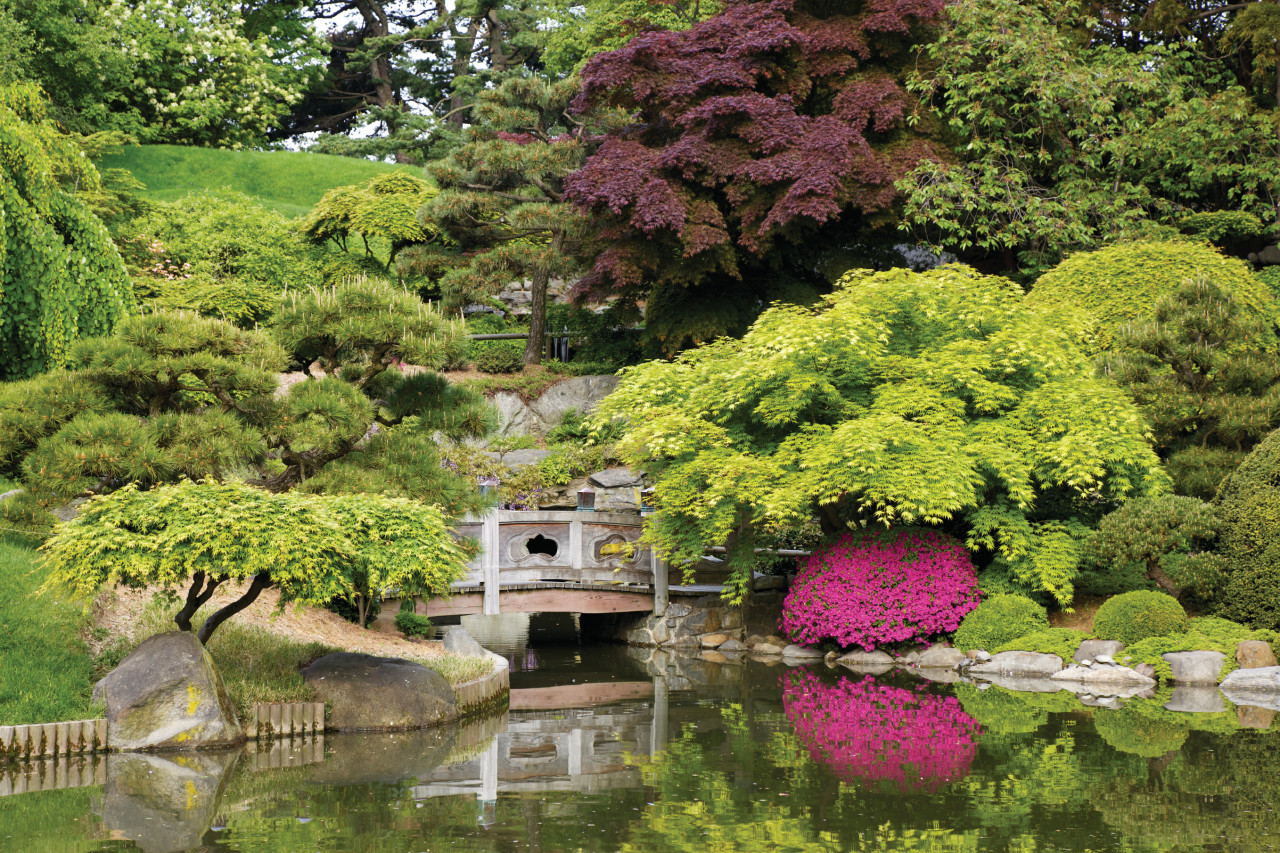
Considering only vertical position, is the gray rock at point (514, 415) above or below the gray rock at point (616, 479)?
above

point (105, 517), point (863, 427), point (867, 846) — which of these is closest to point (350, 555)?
point (105, 517)

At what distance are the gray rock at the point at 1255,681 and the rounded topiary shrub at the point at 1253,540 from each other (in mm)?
1147

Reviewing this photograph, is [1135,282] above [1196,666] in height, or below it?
above

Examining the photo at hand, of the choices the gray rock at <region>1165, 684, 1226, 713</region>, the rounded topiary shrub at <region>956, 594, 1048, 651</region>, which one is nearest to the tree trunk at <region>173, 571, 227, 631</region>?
the gray rock at <region>1165, 684, 1226, 713</region>

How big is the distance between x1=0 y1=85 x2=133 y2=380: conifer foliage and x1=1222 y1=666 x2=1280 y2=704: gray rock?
13703 mm

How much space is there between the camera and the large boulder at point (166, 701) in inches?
364

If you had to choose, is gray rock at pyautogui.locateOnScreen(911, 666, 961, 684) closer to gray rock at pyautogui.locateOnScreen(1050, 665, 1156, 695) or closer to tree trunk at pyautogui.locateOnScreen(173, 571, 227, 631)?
gray rock at pyautogui.locateOnScreen(1050, 665, 1156, 695)

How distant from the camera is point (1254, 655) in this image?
505 inches

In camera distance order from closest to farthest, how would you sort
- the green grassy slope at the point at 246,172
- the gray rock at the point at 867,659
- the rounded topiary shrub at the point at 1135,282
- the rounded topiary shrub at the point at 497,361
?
the gray rock at the point at 867,659, the rounded topiary shrub at the point at 1135,282, the rounded topiary shrub at the point at 497,361, the green grassy slope at the point at 246,172

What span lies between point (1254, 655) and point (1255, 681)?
43cm

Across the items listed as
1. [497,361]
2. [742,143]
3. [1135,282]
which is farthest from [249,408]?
[497,361]

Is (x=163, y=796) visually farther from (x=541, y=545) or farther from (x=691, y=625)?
(x=541, y=545)

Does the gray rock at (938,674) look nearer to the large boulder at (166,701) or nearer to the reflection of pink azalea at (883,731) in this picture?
the reflection of pink azalea at (883,731)

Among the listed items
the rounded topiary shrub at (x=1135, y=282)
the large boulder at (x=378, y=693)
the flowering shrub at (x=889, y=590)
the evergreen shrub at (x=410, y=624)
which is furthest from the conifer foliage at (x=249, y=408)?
the rounded topiary shrub at (x=1135, y=282)
